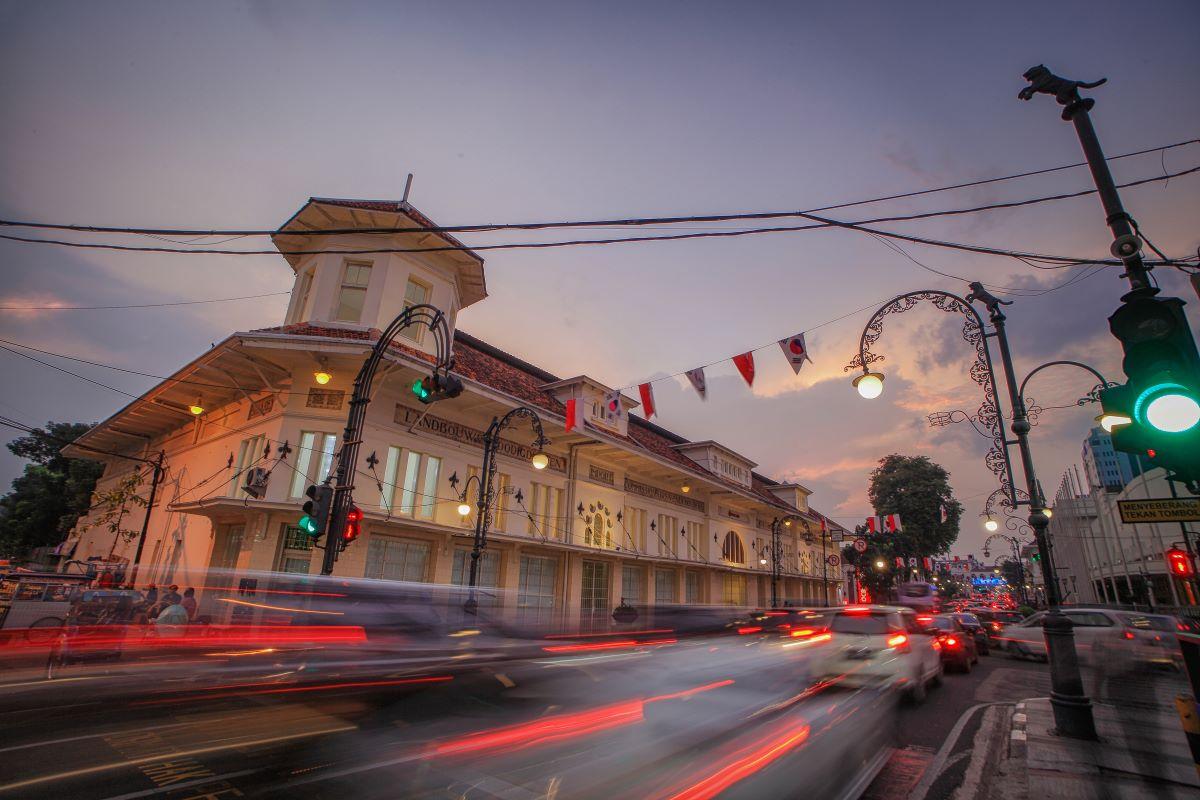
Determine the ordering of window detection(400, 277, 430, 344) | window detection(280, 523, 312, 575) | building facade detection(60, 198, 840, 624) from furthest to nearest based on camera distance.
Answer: window detection(400, 277, 430, 344) < building facade detection(60, 198, 840, 624) < window detection(280, 523, 312, 575)

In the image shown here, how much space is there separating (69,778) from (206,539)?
42.0ft

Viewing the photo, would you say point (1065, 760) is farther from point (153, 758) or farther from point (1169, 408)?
point (153, 758)

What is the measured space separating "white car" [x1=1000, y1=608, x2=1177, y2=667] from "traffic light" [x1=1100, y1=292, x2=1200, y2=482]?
38.7 feet

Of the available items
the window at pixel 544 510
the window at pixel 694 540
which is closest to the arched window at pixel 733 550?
the window at pixel 694 540

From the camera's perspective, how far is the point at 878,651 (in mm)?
8734

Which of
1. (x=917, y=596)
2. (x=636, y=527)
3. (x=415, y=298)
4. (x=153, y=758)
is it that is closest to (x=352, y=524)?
(x=153, y=758)

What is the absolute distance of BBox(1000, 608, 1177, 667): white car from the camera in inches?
446

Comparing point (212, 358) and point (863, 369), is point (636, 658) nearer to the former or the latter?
point (863, 369)

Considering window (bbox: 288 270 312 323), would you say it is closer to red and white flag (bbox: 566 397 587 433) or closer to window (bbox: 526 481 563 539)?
red and white flag (bbox: 566 397 587 433)

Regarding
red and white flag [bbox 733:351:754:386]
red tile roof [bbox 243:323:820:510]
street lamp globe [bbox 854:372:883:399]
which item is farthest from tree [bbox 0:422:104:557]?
street lamp globe [bbox 854:372:883:399]

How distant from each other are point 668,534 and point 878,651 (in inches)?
683

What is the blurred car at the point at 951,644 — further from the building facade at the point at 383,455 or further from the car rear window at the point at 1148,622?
the building facade at the point at 383,455

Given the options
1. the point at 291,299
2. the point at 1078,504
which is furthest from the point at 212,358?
the point at 1078,504

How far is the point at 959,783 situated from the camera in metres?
5.80
